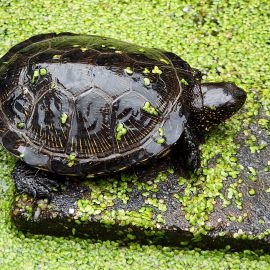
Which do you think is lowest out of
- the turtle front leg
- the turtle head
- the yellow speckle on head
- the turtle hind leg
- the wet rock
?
the wet rock

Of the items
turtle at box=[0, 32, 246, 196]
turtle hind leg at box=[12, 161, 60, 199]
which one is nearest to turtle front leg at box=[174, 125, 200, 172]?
turtle at box=[0, 32, 246, 196]

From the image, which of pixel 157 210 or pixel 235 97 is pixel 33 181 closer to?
pixel 157 210

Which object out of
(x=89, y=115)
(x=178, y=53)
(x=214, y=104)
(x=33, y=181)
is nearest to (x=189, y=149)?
(x=214, y=104)

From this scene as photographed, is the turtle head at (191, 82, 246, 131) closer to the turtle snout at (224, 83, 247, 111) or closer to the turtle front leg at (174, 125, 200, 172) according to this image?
the turtle snout at (224, 83, 247, 111)

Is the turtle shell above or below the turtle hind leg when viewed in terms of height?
above

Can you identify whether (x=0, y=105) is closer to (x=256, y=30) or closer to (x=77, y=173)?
(x=77, y=173)

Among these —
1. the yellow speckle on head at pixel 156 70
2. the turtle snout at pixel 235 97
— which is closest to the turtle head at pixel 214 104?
the turtle snout at pixel 235 97
